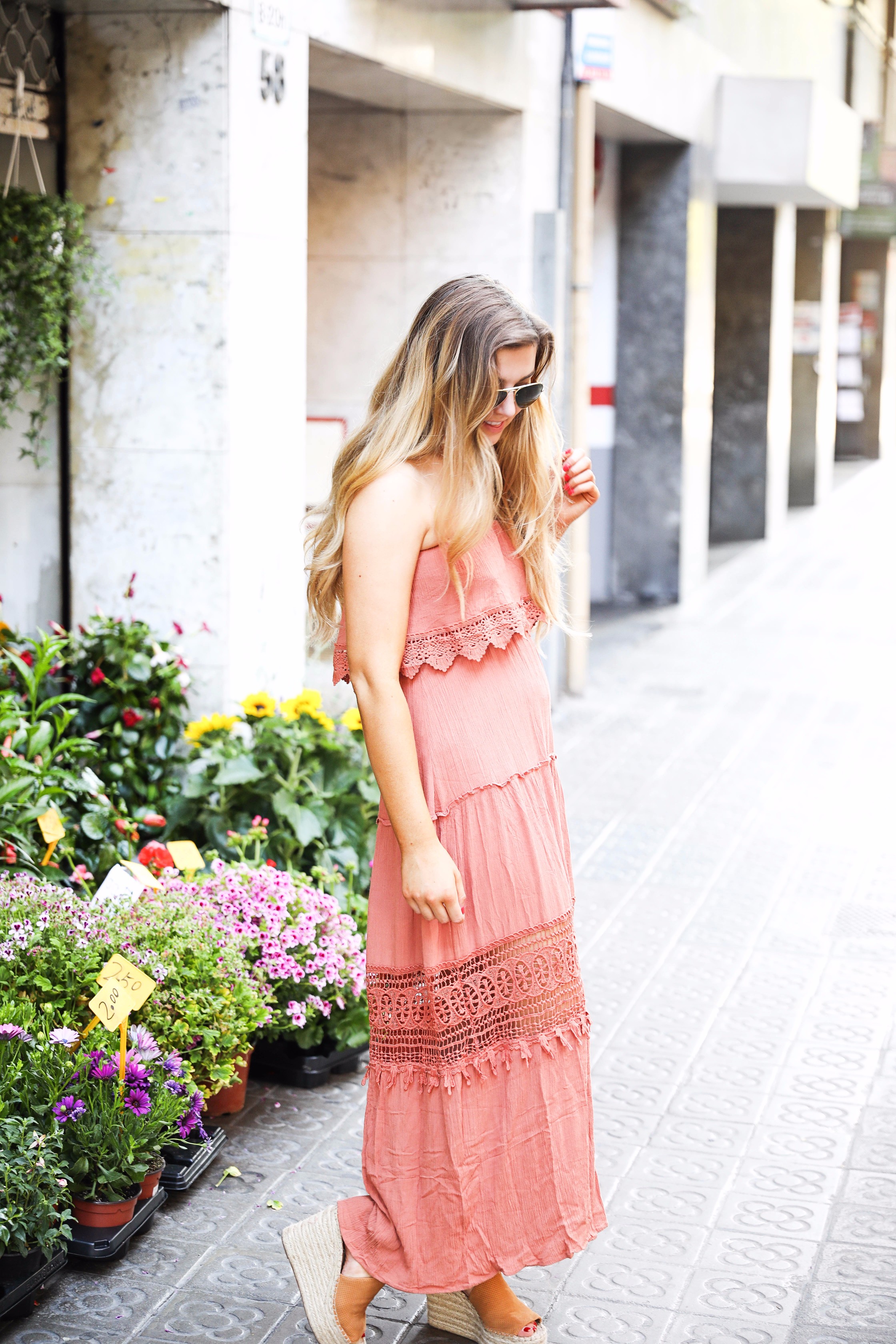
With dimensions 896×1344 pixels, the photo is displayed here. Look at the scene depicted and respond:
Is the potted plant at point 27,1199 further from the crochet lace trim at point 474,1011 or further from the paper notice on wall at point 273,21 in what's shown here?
the paper notice on wall at point 273,21

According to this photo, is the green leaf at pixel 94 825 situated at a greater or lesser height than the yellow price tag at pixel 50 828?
lesser

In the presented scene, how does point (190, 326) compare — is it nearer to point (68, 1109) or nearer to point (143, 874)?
point (143, 874)

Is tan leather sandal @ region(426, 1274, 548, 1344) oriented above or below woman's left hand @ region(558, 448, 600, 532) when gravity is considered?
below

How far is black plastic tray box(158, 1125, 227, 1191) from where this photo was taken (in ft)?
12.2

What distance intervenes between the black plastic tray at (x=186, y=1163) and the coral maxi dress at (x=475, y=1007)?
2.55 ft

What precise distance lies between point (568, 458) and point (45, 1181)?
1.77 m

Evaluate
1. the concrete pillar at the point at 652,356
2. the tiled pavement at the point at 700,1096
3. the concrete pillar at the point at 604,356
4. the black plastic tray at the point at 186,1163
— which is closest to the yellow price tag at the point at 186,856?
the tiled pavement at the point at 700,1096

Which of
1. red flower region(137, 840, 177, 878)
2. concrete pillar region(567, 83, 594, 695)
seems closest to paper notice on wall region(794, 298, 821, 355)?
concrete pillar region(567, 83, 594, 695)

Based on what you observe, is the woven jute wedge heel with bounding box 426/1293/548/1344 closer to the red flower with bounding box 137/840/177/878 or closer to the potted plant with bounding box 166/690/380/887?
the red flower with bounding box 137/840/177/878

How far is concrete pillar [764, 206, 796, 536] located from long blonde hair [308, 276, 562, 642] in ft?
46.5

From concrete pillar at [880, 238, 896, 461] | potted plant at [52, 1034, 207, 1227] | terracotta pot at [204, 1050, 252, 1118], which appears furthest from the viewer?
concrete pillar at [880, 238, 896, 461]

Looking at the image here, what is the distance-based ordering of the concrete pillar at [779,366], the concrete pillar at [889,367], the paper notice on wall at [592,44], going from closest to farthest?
the paper notice on wall at [592,44] < the concrete pillar at [779,366] < the concrete pillar at [889,367]

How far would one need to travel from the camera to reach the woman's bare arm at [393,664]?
9.43 ft

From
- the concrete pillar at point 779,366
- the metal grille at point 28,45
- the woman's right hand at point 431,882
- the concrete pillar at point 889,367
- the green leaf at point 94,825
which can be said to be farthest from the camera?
the concrete pillar at point 889,367
